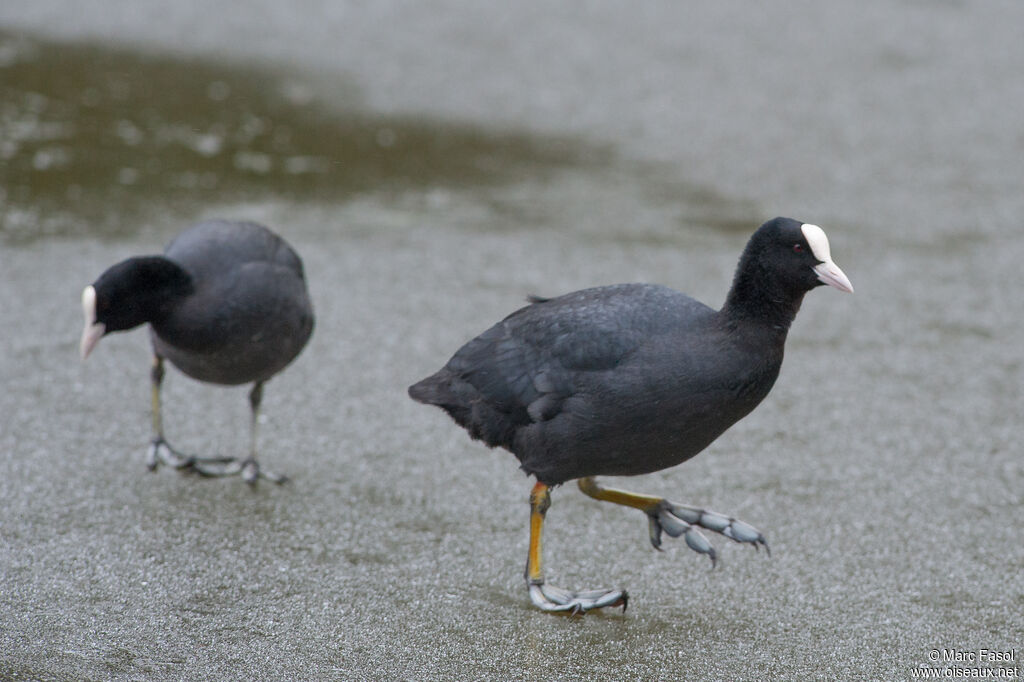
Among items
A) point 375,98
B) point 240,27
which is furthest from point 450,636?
point 240,27

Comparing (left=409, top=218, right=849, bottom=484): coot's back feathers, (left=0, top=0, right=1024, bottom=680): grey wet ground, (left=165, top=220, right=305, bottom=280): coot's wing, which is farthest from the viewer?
(left=165, top=220, right=305, bottom=280): coot's wing

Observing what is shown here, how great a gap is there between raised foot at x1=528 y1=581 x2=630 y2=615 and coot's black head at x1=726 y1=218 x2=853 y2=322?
822 millimetres

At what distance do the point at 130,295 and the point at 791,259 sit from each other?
1911 mm

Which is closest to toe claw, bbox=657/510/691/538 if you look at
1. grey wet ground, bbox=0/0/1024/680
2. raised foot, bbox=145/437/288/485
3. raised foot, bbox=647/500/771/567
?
raised foot, bbox=647/500/771/567

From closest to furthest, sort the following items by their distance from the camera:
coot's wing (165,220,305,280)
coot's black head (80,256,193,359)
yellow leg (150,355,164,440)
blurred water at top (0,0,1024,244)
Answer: coot's black head (80,256,193,359), coot's wing (165,220,305,280), yellow leg (150,355,164,440), blurred water at top (0,0,1024,244)

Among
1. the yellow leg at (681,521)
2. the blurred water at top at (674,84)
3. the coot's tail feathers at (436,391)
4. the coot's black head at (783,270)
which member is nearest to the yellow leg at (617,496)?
the yellow leg at (681,521)

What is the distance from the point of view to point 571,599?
3129 mm

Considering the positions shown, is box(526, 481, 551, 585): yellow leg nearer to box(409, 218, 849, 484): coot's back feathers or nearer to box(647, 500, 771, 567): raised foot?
box(409, 218, 849, 484): coot's back feathers

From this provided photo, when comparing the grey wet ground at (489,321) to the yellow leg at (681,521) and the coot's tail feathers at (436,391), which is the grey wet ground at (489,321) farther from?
the coot's tail feathers at (436,391)

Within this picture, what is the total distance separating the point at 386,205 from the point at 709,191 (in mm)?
1714

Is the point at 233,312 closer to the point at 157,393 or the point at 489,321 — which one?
the point at 157,393

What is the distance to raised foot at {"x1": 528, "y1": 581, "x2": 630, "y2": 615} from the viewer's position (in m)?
3.10

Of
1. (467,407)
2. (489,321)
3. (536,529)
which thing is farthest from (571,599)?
(489,321)

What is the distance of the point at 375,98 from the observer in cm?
736
